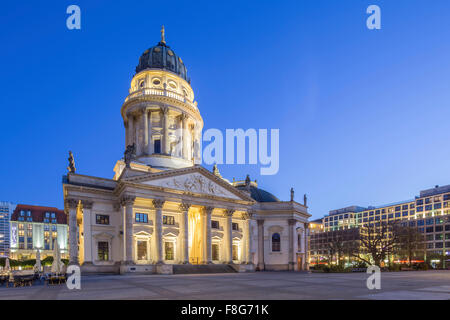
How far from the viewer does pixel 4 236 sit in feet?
557

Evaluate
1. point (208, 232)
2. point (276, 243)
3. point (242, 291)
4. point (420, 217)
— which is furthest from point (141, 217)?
point (420, 217)

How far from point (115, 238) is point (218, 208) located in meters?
16.5

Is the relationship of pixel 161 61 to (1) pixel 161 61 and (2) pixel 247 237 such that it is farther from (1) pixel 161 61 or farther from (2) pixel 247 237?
(2) pixel 247 237

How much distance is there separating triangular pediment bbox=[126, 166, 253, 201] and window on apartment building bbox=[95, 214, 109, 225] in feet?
24.9

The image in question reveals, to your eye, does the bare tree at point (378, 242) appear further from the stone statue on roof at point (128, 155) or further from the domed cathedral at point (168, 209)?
the stone statue on roof at point (128, 155)

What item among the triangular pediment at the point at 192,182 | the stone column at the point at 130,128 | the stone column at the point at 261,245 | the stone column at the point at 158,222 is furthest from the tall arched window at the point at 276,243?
Result: the stone column at the point at 130,128

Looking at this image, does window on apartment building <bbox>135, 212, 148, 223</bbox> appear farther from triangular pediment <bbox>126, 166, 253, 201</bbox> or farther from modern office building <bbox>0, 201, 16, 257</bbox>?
modern office building <bbox>0, 201, 16, 257</bbox>

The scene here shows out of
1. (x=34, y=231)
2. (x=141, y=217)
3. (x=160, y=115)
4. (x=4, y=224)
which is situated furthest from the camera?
(x=4, y=224)

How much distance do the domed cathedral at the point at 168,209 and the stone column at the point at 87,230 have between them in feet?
0.42

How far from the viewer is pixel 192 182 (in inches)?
1943

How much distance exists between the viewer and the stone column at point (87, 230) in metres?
42.6

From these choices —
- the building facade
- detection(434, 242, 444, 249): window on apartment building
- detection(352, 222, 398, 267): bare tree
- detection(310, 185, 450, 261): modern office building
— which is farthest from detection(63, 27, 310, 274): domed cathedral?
detection(434, 242, 444, 249): window on apartment building

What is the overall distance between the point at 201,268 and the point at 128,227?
39.3 ft
